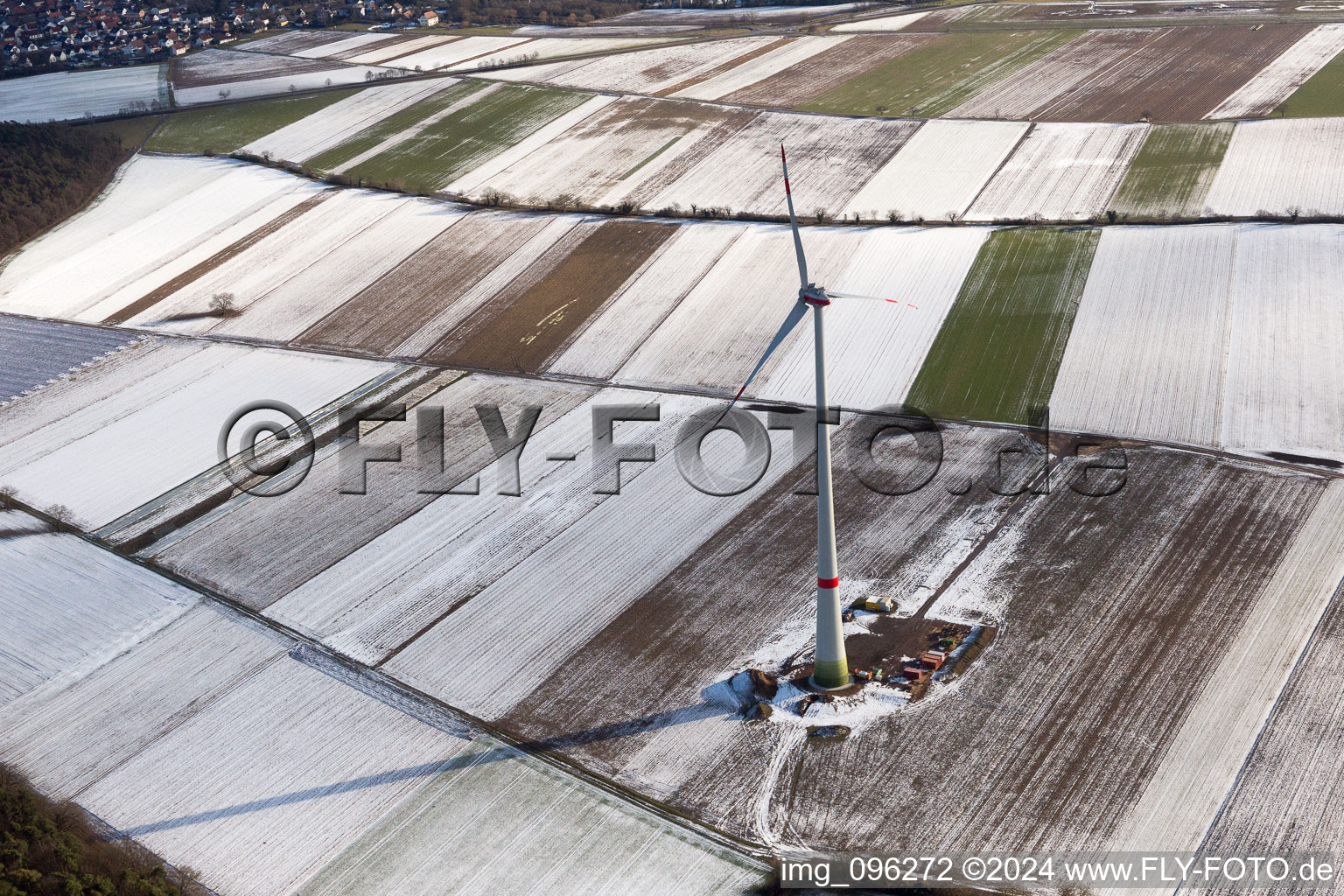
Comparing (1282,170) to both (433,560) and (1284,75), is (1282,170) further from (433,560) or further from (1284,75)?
(433,560)

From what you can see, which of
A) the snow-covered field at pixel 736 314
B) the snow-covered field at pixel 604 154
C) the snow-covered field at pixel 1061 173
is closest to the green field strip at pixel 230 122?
the snow-covered field at pixel 604 154

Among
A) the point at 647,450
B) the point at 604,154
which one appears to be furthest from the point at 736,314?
the point at 604,154

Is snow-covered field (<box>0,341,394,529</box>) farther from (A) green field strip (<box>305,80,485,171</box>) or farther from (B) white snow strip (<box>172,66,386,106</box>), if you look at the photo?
(B) white snow strip (<box>172,66,386,106</box>)

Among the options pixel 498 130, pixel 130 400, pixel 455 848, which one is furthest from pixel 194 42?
pixel 455 848

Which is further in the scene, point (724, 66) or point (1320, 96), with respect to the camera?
point (724, 66)

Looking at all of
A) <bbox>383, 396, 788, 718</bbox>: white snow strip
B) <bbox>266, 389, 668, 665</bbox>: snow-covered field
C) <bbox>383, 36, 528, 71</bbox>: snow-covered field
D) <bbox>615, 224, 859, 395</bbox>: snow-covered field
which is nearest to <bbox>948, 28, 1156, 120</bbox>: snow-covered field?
<bbox>615, 224, 859, 395</bbox>: snow-covered field

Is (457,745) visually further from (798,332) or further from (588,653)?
(798,332)
